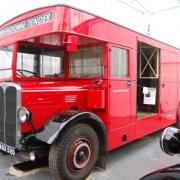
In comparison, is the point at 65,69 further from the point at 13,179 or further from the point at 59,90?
the point at 13,179

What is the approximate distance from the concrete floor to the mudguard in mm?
294

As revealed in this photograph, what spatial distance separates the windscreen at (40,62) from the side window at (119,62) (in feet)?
3.61

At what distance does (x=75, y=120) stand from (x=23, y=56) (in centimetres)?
167

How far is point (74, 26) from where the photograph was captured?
3967mm

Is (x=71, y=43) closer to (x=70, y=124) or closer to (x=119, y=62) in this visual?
(x=70, y=124)

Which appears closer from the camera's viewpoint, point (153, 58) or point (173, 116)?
point (153, 58)

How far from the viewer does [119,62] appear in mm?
4949

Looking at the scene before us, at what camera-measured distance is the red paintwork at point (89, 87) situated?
3951 mm

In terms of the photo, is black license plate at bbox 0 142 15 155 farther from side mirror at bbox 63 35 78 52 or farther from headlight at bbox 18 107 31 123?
side mirror at bbox 63 35 78 52

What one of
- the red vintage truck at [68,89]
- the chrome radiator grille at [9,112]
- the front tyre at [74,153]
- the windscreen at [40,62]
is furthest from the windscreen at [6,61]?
the front tyre at [74,153]

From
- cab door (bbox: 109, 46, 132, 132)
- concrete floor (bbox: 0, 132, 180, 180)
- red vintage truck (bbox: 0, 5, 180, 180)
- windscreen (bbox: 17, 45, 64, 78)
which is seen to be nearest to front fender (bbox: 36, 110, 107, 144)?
red vintage truck (bbox: 0, 5, 180, 180)

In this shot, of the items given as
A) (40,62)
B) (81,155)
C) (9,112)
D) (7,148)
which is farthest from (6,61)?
(81,155)

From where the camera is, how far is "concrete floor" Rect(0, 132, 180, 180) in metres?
4.31

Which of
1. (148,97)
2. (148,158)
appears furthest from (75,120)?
(148,97)
